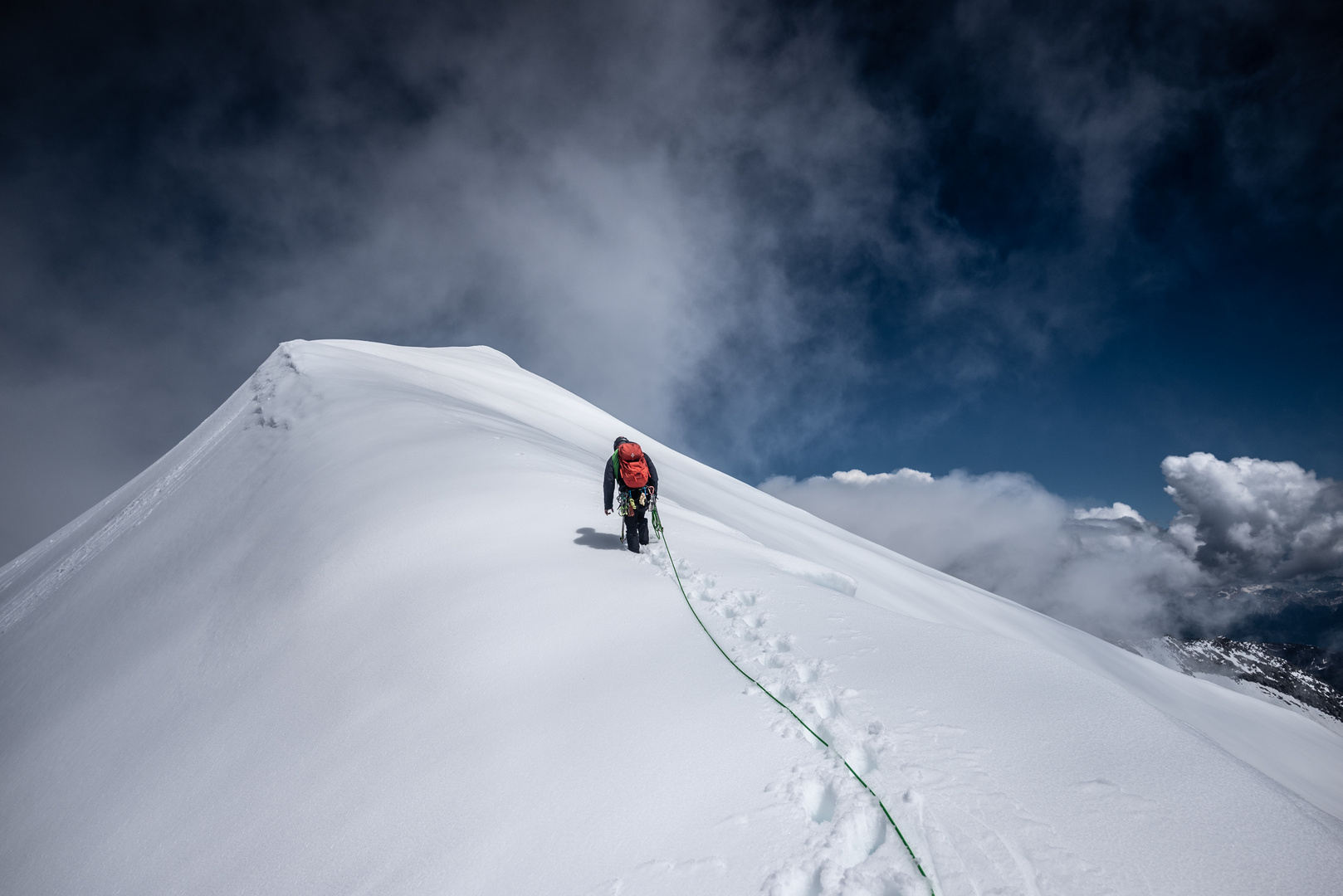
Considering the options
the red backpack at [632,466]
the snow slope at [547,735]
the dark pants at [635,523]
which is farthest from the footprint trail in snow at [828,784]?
the red backpack at [632,466]

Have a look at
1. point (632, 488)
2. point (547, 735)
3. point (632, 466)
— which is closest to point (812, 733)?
point (547, 735)

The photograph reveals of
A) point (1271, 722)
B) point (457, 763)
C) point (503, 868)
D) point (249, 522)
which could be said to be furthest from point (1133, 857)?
Answer: point (1271, 722)

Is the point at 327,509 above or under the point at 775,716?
above

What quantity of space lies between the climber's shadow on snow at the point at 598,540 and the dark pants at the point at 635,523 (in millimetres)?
192

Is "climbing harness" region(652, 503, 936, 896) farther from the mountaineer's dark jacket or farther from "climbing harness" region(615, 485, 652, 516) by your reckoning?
the mountaineer's dark jacket

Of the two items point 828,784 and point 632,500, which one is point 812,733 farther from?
point 632,500

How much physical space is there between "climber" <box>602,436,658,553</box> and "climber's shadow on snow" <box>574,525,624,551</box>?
219 millimetres

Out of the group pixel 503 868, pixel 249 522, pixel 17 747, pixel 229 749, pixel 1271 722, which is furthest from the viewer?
pixel 1271 722

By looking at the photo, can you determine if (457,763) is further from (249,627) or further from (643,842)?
(249,627)

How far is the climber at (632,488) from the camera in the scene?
7578 millimetres

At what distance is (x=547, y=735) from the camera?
3.88m

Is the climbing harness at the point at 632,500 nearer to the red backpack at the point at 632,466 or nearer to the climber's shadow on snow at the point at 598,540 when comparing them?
the red backpack at the point at 632,466

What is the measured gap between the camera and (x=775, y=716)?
3.86 m

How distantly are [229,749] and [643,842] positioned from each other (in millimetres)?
4113
